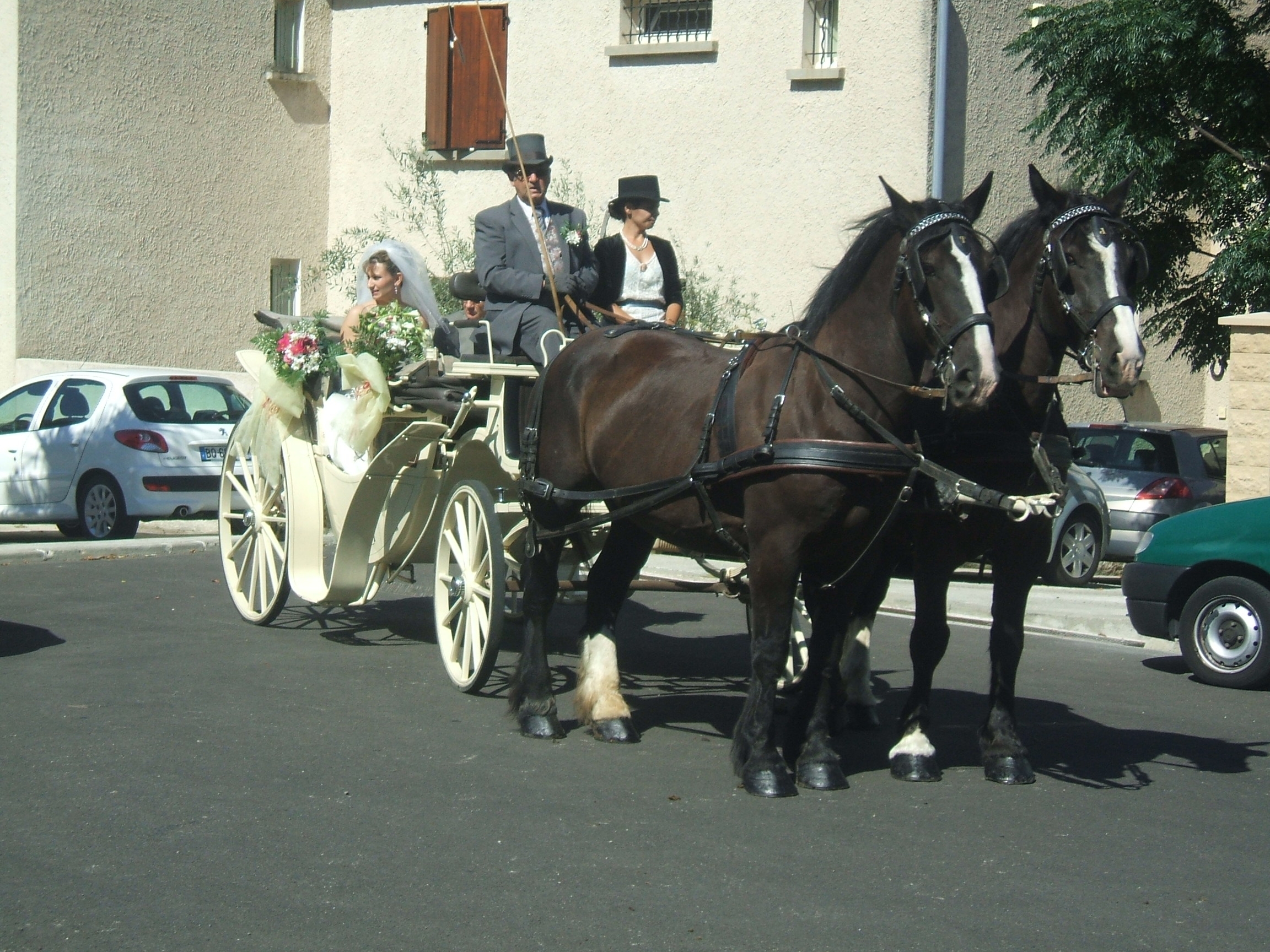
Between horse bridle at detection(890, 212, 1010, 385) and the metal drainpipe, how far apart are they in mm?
12183

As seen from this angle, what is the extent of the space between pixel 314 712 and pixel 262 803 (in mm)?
1591

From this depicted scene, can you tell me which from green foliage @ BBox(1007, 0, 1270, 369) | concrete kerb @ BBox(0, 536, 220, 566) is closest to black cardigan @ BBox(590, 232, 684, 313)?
concrete kerb @ BBox(0, 536, 220, 566)

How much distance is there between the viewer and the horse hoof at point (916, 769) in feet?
19.7

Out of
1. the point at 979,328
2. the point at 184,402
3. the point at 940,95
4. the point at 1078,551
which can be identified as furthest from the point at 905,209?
the point at 940,95

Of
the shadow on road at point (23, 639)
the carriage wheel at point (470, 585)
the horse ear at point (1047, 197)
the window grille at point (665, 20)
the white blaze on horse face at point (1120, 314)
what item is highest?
the window grille at point (665, 20)

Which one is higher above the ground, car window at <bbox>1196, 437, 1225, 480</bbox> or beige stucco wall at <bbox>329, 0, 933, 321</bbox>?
beige stucco wall at <bbox>329, 0, 933, 321</bbox>

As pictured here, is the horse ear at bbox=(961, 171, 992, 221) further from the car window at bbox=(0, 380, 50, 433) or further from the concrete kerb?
the car window at bbox=(0, 380, 50, 433)

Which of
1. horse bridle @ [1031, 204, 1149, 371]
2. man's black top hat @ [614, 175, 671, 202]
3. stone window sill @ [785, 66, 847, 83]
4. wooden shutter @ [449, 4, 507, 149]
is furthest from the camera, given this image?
wooden shutter @ [449, 4, 507, 149]

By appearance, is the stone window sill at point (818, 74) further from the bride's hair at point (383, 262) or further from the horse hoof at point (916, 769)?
the horse hoof at point (916, 769)

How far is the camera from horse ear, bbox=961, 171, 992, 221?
5.56 metres

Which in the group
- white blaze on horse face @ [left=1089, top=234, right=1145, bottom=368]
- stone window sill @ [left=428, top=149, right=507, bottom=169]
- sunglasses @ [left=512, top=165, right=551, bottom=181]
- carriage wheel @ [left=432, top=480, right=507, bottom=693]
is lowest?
carriage wheel @ [left=432, top=480, right=507, bottom=693]

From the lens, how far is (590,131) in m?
19.4

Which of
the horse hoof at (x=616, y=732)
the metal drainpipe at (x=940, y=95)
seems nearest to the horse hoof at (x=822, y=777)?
the horse hoof at (x=616, y=732)

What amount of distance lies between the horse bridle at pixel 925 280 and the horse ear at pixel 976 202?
0.16 ft
